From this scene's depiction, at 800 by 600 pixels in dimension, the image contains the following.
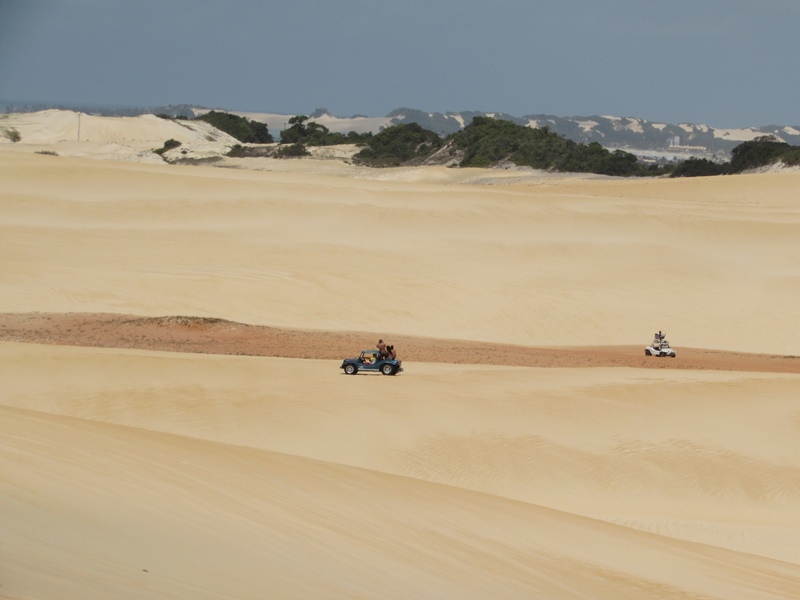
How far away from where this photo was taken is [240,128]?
110938 millimetres

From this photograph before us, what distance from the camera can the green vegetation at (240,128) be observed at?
109m

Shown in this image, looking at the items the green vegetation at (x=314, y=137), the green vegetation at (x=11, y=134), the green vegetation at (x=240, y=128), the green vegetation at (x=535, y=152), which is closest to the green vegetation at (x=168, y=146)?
the green vegetation at (x=11, y=134)

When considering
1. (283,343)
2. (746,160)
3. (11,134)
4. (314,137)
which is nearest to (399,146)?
(314,137)

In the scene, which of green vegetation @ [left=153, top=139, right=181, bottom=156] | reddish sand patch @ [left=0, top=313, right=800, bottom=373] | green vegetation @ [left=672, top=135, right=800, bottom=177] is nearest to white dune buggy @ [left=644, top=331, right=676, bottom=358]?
reddish sand patch @ [left=0, top=313, right=800, bottom=373]

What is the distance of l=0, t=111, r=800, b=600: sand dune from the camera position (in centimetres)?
846

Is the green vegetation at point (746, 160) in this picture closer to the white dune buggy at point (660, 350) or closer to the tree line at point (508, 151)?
the tree line at point (508, 151)

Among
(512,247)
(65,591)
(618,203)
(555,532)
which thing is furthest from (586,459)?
(618,203)

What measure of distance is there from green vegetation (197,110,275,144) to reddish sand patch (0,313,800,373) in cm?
8379

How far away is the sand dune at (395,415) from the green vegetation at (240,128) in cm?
7050

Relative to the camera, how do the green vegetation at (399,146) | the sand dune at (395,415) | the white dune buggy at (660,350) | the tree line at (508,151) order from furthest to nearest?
the green vegetation at (399,146) < the tree line at (508,151) < the white dune buggy at (660,350) < the sand dune at (395,415)

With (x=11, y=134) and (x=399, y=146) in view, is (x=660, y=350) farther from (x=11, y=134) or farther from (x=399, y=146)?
(x=11, y=134)

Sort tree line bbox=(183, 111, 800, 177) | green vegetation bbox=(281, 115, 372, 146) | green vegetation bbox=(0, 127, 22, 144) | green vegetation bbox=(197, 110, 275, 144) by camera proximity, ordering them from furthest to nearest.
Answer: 1. green vegetation bbox=(197, 110, 275, 144)
2. green vegetation bbox=(281, 115, 372, 146)
3. green vegetation bbox=(0, 127, 22, 144)
4. tree line bbox=(183, 111, 800, 177)

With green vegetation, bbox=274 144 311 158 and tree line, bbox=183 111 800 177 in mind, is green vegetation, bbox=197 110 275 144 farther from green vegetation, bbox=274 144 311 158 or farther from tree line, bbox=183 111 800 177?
green vegetation, bbox=274 144 311 158

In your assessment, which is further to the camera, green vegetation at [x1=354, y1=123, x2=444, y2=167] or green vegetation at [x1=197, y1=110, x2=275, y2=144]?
green vegetation at [x1=197, y1=110, x2=275, y2=144]
